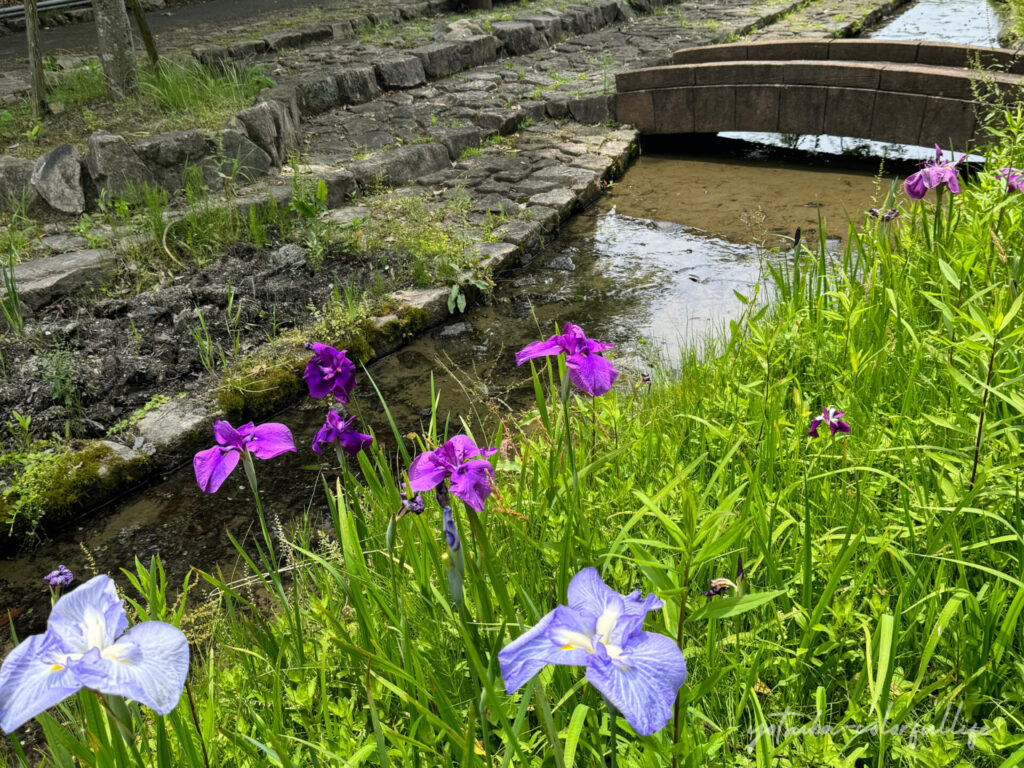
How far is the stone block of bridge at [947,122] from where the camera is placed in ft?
19.5

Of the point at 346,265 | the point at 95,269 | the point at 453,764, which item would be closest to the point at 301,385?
the point at 346,265

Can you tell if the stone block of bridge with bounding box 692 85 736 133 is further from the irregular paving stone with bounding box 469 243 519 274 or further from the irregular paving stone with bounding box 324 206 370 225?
the irregular paving stone with bounding box 324 206 370 225

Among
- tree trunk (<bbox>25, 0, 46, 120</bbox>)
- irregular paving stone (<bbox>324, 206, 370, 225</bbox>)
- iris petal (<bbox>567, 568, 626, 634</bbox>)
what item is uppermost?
tree trunk (<bbox>25, 0, 46, 120</bbox>)

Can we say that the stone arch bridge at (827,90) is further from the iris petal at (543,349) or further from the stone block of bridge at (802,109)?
the iris petal at (543,349)

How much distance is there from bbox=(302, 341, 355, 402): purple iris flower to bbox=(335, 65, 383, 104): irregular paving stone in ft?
21.1

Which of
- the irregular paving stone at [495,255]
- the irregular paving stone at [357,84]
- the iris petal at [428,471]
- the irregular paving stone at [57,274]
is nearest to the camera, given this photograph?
the iris petal at [428,471]

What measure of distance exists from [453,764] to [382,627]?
0.42m

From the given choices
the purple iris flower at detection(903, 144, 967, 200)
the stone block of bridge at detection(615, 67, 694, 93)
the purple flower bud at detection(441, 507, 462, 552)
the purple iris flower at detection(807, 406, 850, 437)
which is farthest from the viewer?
the stone block of bridge at detection(615, 67, 694, 93)

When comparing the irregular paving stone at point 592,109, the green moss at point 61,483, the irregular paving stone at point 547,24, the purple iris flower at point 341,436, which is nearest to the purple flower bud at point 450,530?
the purple iris flower at point 341,436

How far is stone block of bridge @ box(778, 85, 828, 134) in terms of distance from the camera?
6.62 meters

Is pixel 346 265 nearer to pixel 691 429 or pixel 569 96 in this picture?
pixel 691 429

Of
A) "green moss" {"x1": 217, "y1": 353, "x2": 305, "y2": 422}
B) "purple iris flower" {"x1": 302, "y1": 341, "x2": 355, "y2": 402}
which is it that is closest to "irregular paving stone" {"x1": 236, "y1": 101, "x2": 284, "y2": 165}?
"green moss" {"x1": 217, "y1": 353, "x2": 305, "y2": 422}

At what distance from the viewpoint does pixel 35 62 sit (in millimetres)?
5488

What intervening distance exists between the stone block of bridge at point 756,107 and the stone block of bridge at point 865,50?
0.96 m
